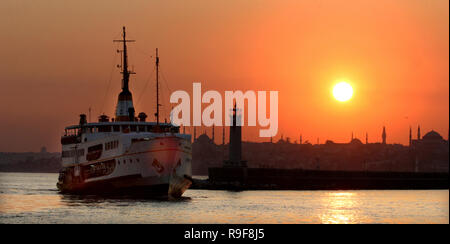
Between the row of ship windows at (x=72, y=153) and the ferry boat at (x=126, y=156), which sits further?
the row of ship windows at (x=72, y=153)

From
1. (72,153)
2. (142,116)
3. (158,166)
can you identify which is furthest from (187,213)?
(72,153)

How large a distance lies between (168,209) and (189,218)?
22.5ft

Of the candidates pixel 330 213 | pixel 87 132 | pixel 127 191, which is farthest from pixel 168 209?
pixel 87 132

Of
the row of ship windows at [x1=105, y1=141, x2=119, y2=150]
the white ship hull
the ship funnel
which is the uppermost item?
the ship funnel

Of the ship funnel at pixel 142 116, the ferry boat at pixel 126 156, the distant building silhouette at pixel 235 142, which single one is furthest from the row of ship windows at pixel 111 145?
the distant building silhouette at pixel 235 142

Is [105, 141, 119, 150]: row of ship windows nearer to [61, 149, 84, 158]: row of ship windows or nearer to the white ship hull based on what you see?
the white ship hull

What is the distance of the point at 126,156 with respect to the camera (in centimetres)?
7200

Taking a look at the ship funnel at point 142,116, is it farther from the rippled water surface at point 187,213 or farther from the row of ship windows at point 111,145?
the rippled water surface at point 187,213

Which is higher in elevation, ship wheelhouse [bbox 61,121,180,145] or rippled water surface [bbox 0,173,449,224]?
ship wheelhouse [bbox 61,121,180,145]

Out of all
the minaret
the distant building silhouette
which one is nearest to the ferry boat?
the minaret

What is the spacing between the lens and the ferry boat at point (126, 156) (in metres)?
70.5

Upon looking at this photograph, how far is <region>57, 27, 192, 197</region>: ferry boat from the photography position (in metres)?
70.5

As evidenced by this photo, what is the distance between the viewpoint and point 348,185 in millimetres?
140250

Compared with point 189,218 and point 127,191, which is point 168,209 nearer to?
point 189,218
